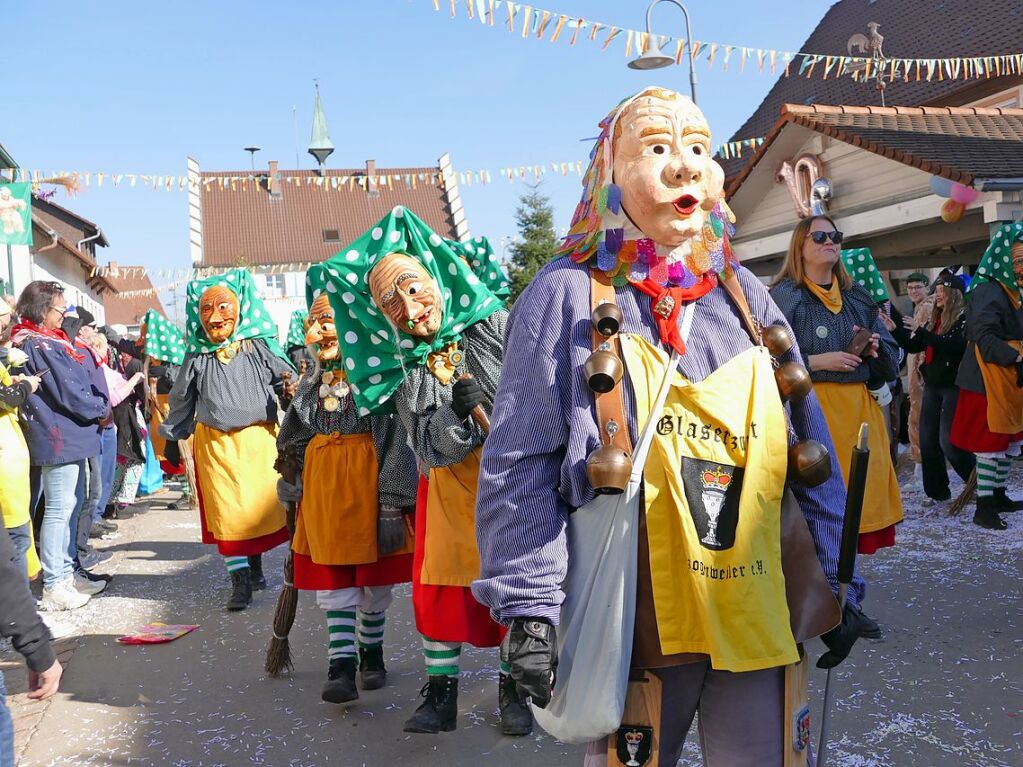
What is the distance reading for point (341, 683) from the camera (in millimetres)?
4066

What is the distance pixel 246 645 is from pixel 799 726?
12.5 feet

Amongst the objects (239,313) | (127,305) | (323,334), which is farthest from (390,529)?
(127,305)

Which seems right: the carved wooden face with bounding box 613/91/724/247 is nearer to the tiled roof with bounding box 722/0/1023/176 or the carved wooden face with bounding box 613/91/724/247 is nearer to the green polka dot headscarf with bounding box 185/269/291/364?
the green polka dot headscarf with bounding box 185/269/291/364

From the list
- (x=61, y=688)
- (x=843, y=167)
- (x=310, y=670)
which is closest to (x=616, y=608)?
(x=310, y=670)

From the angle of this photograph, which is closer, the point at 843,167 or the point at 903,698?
the point at 903,698

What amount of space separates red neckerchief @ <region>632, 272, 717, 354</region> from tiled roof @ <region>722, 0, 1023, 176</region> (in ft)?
50.8

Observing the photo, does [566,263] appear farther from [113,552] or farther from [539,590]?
[113,552]

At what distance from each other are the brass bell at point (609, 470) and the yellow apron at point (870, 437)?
3096 millimetres

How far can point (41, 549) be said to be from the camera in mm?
5996

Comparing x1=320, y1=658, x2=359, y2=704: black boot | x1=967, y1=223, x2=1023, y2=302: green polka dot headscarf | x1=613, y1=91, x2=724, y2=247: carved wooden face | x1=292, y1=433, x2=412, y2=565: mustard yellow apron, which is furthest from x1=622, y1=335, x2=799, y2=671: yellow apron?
x1=967, y1=223, x2=1023, y2=302: green polka dot headscarf

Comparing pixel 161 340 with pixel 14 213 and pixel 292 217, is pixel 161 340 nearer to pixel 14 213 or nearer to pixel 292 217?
pixel 14 213

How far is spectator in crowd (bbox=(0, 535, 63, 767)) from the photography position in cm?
253

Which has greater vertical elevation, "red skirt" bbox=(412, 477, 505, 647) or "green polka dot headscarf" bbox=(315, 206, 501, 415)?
"green polka dot headscarf" bbox=(315, 206, 501, 415)

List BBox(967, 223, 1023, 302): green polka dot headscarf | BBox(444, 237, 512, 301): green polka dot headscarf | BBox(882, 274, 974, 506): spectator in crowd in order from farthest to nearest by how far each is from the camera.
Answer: BBox(882, 274, 974, 506): spectator in crowd, BBox(967, 223, 1023, 302): green polka dot headscarf, BBox(444, 237, 512, 301): green polka dot headscarf
